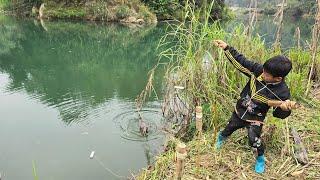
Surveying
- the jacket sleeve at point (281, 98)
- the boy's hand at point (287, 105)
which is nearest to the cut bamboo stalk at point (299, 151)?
the jacket sleeve at point (281, 98)

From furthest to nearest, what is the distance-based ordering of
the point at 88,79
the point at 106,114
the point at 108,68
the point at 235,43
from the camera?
the point at 108,68 < the point at 88,79 < the point at 106,114 < the point at 235,43

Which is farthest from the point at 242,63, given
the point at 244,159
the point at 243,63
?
the point at 244,159

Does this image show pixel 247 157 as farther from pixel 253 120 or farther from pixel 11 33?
pixel 11 33

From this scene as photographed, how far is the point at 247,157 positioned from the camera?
3471 millimetres

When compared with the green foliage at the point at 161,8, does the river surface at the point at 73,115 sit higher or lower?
higher

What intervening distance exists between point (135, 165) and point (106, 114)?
177 cm

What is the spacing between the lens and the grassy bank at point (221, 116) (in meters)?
3.30

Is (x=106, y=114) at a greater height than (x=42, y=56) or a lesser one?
greater

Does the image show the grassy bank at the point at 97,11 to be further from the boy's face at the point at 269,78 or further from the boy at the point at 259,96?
the boy's face at the point at 269,78

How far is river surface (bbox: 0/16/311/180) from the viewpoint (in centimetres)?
455

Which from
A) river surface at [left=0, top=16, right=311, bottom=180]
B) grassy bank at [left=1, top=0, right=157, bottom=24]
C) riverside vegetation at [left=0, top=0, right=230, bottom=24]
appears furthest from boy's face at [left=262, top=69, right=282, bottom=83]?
grassy bank at [left=1, top=0, right=157, bottom=24]

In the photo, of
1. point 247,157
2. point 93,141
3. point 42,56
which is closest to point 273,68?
point 247,157

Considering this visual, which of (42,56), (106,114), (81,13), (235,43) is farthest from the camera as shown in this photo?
(81,13)

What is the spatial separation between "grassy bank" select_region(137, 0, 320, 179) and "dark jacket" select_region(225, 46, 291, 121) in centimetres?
36
